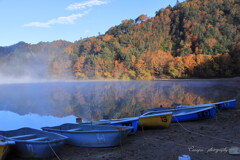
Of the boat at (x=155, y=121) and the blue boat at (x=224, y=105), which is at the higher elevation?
the boat at (x=155, y=121)

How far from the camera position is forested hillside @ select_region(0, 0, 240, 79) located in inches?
3034

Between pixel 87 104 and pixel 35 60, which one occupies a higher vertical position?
pixel 35 60

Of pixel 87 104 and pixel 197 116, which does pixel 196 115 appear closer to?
pixel 197 116

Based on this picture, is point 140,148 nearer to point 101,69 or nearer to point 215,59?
point 215,59

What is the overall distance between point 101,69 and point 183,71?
3879cm

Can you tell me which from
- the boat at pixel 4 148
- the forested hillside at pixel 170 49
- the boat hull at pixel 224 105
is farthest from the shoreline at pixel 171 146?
the forested hillside at pixel 170 49

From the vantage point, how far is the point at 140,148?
8.13 metres

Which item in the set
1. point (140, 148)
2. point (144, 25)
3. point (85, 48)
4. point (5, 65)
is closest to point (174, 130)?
point (140, 148)

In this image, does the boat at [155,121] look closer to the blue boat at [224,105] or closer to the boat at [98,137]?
the boat at [98,137]

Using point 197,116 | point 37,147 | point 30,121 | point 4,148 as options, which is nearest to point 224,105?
point 197,116

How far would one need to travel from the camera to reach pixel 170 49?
10712 cm

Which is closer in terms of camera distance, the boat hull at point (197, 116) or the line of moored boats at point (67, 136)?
the line of moored boats at point (67, 136)

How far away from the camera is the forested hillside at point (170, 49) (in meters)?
77.1

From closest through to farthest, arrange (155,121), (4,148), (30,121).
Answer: (4,148), (155,121), (30,121)
